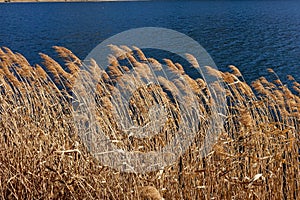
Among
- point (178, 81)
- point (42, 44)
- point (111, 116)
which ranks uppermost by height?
point (178, 81)

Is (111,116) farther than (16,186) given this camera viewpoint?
Yes

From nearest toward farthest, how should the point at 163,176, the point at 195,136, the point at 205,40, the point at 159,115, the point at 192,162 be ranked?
the point at 163,176, the point at 192,162, the point at 195,136, the point at 159,115, the point at 205,40

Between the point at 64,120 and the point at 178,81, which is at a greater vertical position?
the point at 178,81

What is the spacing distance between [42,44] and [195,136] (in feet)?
52.7

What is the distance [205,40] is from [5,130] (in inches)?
673

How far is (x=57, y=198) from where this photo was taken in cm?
349

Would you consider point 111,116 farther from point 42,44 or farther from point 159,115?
point 42,44

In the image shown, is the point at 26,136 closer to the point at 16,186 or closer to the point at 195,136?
the point at 16,186

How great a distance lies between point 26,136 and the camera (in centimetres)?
403

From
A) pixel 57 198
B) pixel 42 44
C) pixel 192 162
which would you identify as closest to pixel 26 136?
pixel 57 198

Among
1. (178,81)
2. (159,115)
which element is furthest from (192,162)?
(178,81)

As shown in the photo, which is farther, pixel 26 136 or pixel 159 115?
pixel 159 115

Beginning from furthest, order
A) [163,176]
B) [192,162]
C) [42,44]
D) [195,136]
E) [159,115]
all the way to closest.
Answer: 1. [42,44]
2. [159,115]
3. [195,136]
4. [192,162]
5. [163,176]

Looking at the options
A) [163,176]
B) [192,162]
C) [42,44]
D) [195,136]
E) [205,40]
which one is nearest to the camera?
[163,176]
